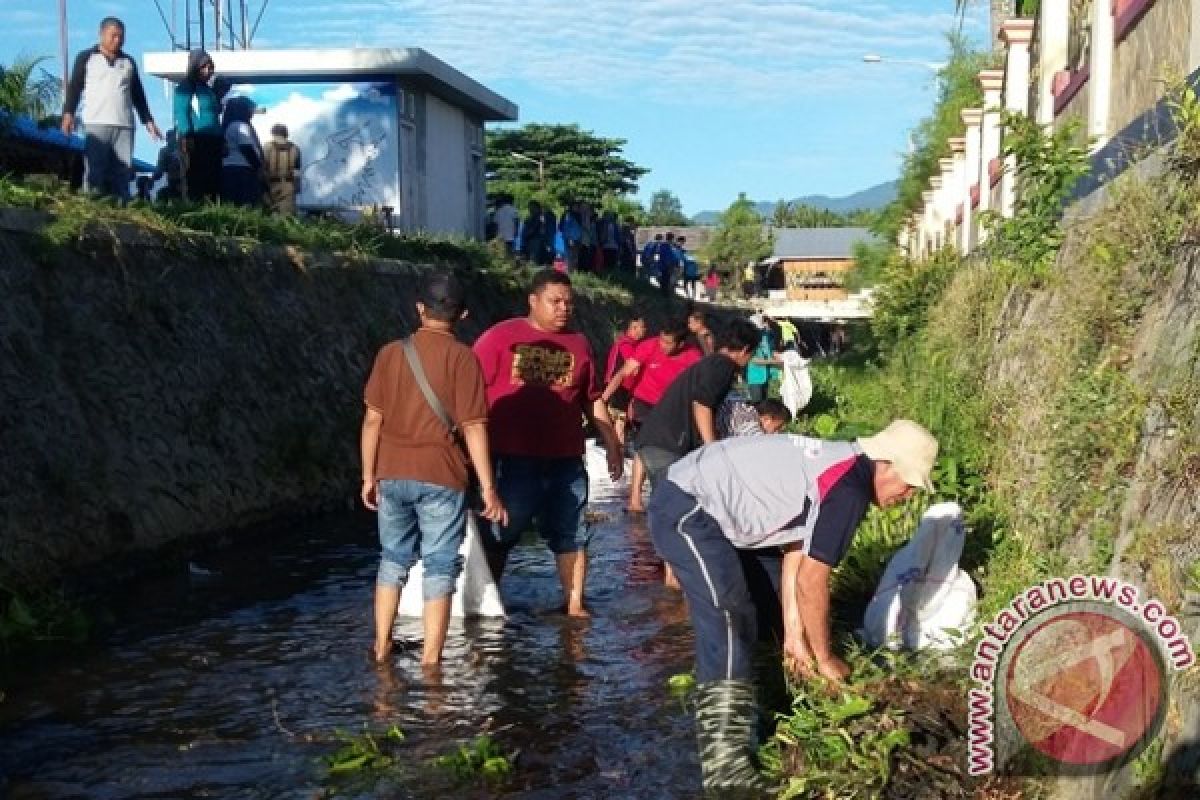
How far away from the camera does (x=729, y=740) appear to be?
5.23m

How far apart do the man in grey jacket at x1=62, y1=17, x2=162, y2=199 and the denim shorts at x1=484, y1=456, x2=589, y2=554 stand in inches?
258

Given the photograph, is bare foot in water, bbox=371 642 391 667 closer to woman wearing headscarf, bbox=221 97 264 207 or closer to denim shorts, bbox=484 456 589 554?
denim shorts, bbox=484 456 589 554

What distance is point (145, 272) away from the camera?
11.2 metres

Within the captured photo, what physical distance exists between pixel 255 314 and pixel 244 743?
7.58 m

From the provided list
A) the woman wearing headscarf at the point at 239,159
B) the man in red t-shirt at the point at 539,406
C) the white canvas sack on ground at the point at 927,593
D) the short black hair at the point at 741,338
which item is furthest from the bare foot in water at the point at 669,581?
the woman wearing headscarf at the point at 239,159

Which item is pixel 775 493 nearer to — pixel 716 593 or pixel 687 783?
pixel 716 593

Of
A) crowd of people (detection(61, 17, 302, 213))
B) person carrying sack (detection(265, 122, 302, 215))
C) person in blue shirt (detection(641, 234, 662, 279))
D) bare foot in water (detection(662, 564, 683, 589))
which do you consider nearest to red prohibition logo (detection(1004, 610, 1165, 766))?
bare foot in water (detection(662, 564, 683, 589))

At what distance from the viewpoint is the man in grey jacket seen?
42.0 feet

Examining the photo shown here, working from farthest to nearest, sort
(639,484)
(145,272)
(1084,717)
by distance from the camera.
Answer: (639,484) → (145,272) → (1084,717)

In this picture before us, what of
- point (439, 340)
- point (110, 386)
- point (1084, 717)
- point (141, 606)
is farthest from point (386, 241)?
point (1084, 717)

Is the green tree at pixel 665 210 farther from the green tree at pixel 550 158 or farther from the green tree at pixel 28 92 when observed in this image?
the green tree at pixel 28 92

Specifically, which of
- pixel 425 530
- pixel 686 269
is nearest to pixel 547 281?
pixel 425 530

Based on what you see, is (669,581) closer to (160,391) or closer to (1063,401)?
(1063,401)

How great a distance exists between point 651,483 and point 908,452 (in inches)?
121
